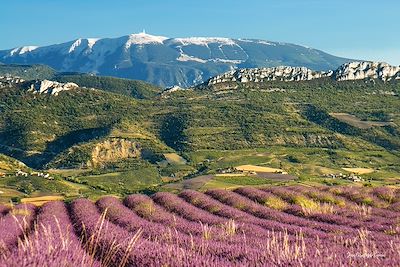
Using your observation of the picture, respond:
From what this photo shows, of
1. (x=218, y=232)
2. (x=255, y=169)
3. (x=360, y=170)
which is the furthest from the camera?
(x=360, y=170)

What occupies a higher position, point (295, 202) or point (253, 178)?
point (295, 202)

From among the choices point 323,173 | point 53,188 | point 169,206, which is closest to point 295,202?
point 169,206

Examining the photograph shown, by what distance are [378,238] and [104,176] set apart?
168 metres

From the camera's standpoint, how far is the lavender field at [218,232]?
8047mm

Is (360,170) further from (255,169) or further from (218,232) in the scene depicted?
(218,232)

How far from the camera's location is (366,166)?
189m

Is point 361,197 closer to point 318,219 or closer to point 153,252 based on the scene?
point 318,219

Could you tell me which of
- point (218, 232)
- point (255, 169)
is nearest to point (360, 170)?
point (255, 169)

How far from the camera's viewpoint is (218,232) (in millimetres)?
16234

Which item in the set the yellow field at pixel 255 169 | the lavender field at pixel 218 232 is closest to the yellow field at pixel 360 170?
the yellow field at pixel 255 169

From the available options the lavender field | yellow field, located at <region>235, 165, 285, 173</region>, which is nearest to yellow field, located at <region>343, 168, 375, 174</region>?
yellow field, located at <region>235, 165, 285, 173</region>

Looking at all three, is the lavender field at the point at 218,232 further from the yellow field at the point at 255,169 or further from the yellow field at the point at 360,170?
the yellow field at the point at 360,170

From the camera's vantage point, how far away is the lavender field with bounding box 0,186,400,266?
8047 millimetres

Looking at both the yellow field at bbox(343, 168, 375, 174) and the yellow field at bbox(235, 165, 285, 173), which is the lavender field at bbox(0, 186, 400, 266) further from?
the yellow field at bbox(343, 168, 375, 174)
